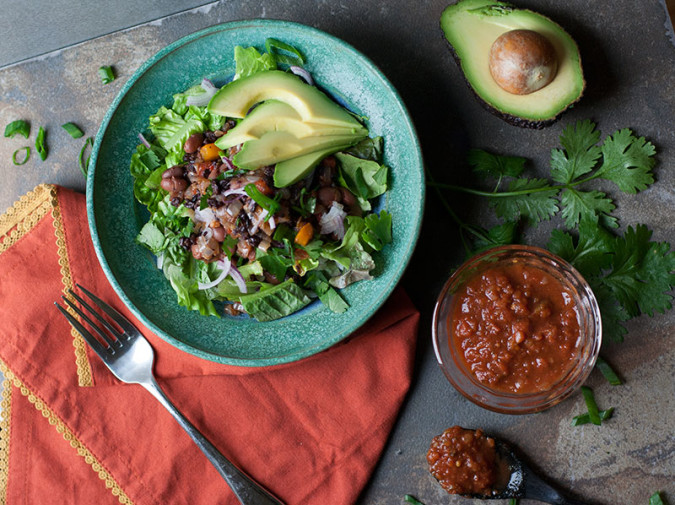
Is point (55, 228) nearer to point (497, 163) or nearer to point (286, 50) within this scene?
point (286, 50)

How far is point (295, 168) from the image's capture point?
2.54m

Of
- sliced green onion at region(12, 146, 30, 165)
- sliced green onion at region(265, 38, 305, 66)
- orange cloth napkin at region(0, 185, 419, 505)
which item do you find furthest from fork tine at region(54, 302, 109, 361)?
sliced green onion at region(265, 38, 305, 66)

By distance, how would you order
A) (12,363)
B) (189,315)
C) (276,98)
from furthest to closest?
1. (12,363)
2. (189,315)
3. (276,98)

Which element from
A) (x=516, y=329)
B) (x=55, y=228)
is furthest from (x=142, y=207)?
(x=516, y=329)

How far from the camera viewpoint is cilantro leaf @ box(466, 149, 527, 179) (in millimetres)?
2793

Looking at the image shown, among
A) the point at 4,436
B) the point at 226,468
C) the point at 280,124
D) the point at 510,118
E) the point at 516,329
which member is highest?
the point at 280,124

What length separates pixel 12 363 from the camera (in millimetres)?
2998

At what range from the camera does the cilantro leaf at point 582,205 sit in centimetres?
280

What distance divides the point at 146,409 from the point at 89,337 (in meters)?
0.45

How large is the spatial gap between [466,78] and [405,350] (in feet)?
4.15

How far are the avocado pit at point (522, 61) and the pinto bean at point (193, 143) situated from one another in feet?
4.27

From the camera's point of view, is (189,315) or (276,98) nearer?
(276,98)

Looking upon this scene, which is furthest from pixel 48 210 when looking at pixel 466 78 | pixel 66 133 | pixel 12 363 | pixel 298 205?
pixel 466 78

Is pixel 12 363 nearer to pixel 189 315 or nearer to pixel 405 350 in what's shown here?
pixel 189 315
